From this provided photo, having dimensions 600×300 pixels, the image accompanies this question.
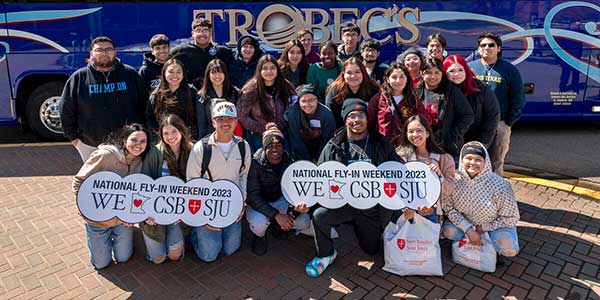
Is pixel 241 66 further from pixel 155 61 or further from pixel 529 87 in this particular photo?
pixel 529 87

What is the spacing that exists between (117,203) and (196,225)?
25.7 inches

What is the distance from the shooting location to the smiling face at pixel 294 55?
517 cm

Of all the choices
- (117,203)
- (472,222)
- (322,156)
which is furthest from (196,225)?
(472,222)

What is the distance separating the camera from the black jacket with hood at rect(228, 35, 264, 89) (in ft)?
17.5

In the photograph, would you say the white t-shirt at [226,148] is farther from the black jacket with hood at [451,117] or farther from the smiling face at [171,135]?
the black jacket with hood at [451,117]

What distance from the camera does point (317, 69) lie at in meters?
5.25

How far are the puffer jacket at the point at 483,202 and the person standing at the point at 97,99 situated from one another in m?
3.22

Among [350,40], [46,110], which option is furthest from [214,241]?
[46,110]

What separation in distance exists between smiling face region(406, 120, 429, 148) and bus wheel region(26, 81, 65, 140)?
240 inches

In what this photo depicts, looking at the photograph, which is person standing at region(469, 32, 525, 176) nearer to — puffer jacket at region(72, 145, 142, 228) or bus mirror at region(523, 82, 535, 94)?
bus mirror at region(523, 82, 535, 94)

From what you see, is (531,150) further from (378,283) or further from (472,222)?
(378,283)

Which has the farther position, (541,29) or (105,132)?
(541,29)

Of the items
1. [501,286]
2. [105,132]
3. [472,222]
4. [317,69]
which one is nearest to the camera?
[501,286]

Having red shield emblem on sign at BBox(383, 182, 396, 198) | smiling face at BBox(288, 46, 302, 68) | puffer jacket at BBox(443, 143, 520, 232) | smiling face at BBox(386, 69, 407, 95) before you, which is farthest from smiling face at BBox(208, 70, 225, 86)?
puffer jacket at BBox(443, 143, 520, 232)
